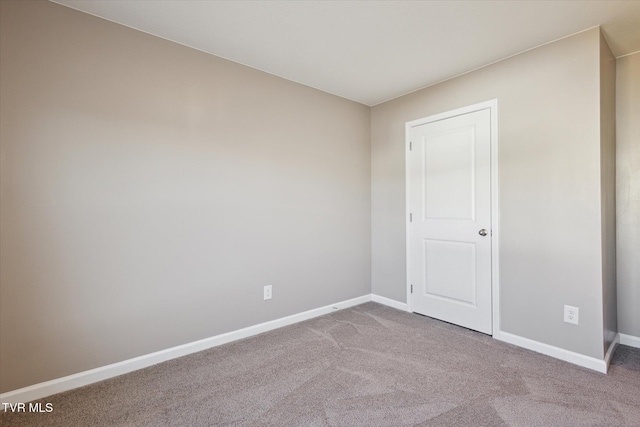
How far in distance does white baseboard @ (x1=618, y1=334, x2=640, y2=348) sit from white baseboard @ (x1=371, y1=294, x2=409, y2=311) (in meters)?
1.76

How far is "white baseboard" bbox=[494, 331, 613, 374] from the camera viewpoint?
2.15 m

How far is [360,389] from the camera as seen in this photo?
1.95 m

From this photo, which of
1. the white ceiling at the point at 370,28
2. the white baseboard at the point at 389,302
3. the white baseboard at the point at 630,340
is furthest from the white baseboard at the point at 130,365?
the white baseboard at the point at 630,340

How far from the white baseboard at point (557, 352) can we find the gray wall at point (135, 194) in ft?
5.92

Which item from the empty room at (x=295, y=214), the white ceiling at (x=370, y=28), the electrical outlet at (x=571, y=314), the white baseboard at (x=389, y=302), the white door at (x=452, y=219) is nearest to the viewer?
the empty room at (x=295, y=214)

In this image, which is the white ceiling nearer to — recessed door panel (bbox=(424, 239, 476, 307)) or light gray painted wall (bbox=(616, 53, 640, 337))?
light gray painted wall (bbox=(616, 53, 640, 337))

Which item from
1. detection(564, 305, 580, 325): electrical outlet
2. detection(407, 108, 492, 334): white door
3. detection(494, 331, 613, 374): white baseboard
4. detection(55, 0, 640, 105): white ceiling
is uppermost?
detection(55, 0, 640, 105): white ceiling

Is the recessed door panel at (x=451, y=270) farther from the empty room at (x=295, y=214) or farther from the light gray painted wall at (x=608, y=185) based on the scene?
the light gray painted wall at (x=608, y=185)

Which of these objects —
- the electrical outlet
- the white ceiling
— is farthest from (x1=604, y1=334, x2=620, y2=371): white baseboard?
the white ceiling

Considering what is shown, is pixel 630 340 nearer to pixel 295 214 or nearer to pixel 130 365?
pixel 295 214

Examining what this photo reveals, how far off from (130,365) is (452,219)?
291cm

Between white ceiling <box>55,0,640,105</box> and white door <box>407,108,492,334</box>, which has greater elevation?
white ceiling <box>55,0,640,105</box>

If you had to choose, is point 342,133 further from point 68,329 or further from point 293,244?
point 68,329

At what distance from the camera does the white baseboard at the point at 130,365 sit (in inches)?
71.7
